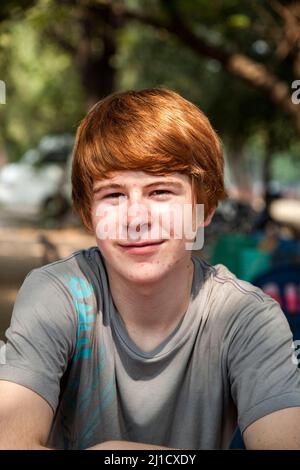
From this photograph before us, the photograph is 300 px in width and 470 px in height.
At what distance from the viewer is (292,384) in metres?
1.83

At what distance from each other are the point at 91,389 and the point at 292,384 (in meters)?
0.46

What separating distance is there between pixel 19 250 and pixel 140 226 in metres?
11.4

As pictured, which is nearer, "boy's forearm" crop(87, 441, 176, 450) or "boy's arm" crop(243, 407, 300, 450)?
"boy's forearm" crop(87, 441, 176, 450)

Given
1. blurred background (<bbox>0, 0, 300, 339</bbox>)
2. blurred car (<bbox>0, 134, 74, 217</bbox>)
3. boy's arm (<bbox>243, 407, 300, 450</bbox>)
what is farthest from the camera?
blurred car (<bbox>0, 134, 74, 217</bbox>)

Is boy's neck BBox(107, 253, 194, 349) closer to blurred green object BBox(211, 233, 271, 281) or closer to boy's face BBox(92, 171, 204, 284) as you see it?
boy's face BBox(92, 171, 204, 284)

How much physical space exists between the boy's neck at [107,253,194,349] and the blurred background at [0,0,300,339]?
5.48 m

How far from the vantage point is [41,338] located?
185 cm

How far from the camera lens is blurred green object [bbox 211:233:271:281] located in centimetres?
524

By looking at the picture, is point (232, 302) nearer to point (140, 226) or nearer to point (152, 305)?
point (152, 305)

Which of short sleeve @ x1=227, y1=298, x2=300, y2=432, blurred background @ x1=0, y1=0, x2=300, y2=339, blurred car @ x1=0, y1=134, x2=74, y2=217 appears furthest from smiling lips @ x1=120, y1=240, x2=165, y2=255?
blurred car @ x1=0, y1=134, x2=74, y2=217

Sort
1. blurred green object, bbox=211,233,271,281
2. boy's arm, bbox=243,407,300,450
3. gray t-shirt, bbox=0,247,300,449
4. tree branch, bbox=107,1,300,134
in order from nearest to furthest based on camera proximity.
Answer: boy's arm, bbox=243,407,300,450, gray t-shirt, bbox=0,247,300,449, blurred green object, bbox=211,233,271,281, tree branch, bbox=107,1,300,134

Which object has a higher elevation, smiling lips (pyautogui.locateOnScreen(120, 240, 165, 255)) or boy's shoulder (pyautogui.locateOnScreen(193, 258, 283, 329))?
smiling lips (pyautogui.locateOnScreen(120, 240, 165, 255))

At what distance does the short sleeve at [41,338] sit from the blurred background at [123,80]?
5.46m

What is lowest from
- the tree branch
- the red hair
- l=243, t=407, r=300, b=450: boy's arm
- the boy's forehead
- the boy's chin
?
l=243, t=407, r=300, b=450: boy's arm
